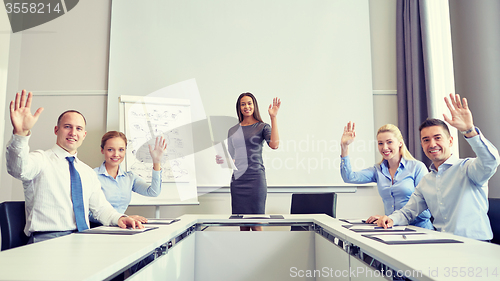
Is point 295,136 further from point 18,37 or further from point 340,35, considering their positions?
point 18,37

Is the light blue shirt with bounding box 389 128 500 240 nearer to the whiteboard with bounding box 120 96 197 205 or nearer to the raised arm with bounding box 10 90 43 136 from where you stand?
the raised arm with bounding box 10 90 43 136

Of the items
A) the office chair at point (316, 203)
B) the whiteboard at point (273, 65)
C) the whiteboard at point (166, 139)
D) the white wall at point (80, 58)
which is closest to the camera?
the office chair at point (316, 203)

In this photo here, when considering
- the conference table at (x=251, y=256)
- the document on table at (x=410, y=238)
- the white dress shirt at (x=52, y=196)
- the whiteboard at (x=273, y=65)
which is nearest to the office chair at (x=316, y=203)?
the whiteboard at (x=273, y=65)

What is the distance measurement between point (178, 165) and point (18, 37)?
253 cm

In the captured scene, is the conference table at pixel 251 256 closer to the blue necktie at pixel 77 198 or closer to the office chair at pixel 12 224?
the blue necktie at pixel 77 198

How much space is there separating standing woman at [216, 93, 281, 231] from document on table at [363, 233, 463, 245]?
1647 mm

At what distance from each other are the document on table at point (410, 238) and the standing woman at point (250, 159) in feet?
5.41

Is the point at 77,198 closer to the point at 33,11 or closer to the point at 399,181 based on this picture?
the point at 399,181

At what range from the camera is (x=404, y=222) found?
181cm

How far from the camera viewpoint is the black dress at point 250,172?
2.98 m

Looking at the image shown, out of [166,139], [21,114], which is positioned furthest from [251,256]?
[166,139]

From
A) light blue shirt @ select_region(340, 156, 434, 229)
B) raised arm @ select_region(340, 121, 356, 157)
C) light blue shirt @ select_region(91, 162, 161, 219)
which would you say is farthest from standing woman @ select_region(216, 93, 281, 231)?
light blue shirt @ select_region(340, 156, 434, 229)

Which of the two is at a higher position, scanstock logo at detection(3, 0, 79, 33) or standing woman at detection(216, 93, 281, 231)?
scanstock logo at detection(3, 0, 79, 33)

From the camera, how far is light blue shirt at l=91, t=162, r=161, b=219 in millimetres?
2375
